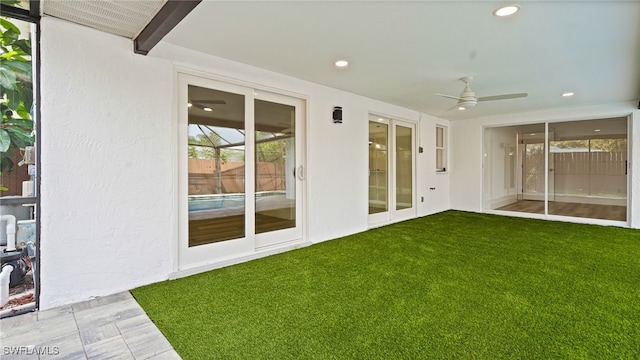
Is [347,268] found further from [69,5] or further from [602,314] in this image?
[69,5]

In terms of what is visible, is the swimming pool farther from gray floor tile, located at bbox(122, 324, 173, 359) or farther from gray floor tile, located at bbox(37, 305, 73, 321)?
gray floor tile, located at bbox(122, 324, 173, 359)

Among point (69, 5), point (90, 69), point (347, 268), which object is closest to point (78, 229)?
point (90, 69)

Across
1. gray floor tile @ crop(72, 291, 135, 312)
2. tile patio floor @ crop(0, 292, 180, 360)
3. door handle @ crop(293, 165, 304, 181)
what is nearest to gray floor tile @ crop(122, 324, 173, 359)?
tile patio floor @ crop(0, 292, 180, 360)

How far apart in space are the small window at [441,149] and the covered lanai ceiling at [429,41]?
277cm

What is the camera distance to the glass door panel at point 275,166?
3727 mm

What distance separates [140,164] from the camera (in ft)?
9.00

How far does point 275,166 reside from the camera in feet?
12.8

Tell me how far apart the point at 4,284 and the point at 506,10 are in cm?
435

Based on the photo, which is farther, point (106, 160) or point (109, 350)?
point (106, 160)

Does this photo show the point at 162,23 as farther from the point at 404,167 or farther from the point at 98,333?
the point at 404,167

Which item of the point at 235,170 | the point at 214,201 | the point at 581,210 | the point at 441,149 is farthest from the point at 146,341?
the point at 581,210

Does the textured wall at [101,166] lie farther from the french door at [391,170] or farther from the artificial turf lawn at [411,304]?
the french door at [391,170]

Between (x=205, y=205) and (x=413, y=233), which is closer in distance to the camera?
(x=205, y=205)

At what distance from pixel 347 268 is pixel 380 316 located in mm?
1036
